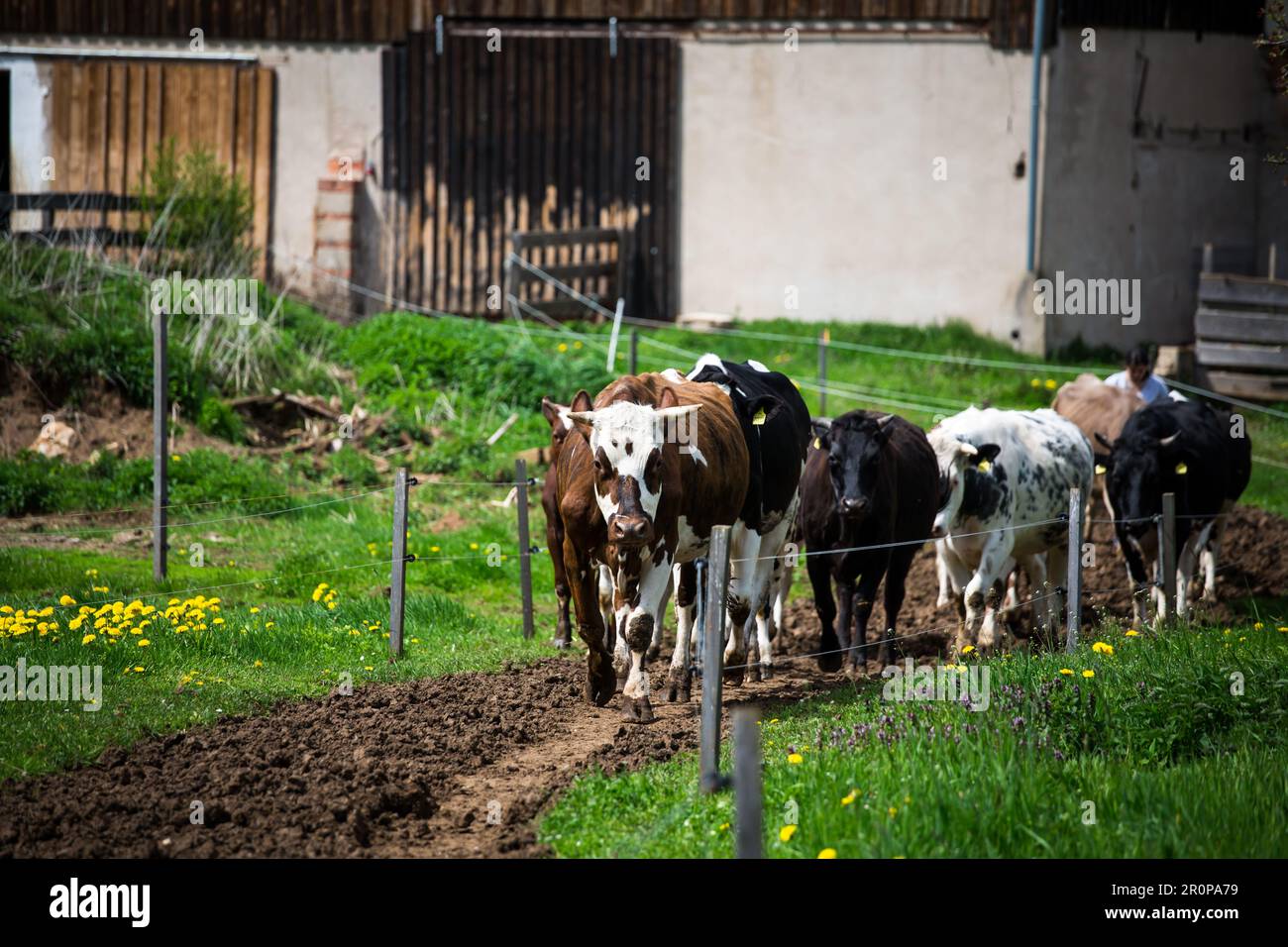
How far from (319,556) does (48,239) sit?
7.99 metres

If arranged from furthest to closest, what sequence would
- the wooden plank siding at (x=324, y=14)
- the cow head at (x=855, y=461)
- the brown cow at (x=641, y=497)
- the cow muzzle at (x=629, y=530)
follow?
the wooden plank siding at (x=324, y=14) < the cow head at (x=855, y=461) < the brown cow at (x=641, y=497) < the cow muzzle at (x=629, y=530)

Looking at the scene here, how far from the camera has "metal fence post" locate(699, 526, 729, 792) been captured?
706cm

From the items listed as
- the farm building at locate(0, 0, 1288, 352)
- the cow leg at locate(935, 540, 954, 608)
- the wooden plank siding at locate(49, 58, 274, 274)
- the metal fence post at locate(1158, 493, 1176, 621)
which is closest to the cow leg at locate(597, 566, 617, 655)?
the cow leg at locate(935, 540, 954, 608)

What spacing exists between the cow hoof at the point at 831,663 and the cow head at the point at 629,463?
2881 millimetres

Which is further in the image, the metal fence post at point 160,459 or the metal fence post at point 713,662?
the metal fence post at point 160,459

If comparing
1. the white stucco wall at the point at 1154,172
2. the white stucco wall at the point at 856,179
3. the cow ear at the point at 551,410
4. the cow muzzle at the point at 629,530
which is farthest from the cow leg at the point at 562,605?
the white stucco wall at the point at 1154,172

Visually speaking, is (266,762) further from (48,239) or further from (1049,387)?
(1049,387)

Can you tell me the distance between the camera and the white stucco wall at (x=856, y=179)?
22.7 m

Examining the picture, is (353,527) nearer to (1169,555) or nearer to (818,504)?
(818,504)

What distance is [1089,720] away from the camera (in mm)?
7785

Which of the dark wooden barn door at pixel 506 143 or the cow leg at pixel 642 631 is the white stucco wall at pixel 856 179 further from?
the cow leg at pixel 642 631

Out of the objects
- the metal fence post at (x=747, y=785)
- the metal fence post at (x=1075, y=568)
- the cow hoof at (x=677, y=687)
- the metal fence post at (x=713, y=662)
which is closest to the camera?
the metal fence post at (x=747, y=785)

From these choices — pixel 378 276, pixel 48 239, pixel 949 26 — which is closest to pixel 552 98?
pixel 378 276

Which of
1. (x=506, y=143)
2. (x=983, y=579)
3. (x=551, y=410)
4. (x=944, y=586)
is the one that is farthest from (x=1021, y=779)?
(x=506, y=143)
